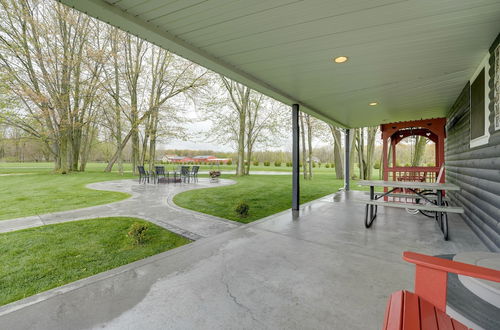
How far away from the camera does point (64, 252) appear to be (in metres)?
2.89

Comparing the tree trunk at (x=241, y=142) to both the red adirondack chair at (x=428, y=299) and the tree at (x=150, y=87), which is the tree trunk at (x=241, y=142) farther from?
the red adirondack chair at (x=428, y=299)

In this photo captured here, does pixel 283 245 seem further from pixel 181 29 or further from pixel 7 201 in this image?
pixel 7 201

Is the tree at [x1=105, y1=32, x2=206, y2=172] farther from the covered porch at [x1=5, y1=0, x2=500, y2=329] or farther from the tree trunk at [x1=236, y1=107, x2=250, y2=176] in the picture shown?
the covered porch at [x1=5, y1=0, x2=500, y2=329]

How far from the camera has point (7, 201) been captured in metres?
6.03

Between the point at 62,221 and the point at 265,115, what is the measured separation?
1506 centimetres

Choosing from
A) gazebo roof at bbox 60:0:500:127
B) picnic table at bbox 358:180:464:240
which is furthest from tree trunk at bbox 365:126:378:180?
gazebo roof at bbox 60:0:500:127

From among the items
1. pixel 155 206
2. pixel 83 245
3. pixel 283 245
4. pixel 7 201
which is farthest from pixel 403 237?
pixel 7 201

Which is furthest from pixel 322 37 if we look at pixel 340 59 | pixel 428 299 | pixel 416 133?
pixel 416 133

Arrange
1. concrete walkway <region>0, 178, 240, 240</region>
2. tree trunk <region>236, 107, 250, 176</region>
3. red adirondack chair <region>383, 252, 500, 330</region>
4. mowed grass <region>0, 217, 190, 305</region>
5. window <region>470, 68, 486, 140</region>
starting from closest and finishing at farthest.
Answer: red adirondack chair <region>383, 252, 500, 330</region> < mowed grass <region>0, 217, 190, 305</region> < window <region>470, 68, 486, 140</region> < concrete walkway <region>0, 178, 240, 240</region> < tree trunk <region>236, 107, 250, 176</region>

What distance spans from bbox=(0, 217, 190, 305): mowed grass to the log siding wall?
403 centimetres

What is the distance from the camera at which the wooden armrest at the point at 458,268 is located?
0.93 meters

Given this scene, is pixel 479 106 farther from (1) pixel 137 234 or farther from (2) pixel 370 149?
(2) pixel 370 149

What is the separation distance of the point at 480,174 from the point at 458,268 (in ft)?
10.4

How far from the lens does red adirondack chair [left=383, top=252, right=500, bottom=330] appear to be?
91cm
